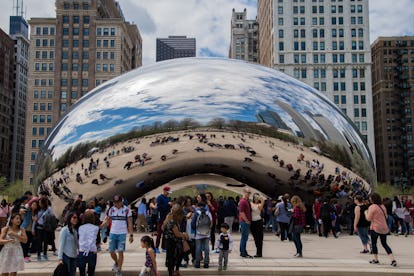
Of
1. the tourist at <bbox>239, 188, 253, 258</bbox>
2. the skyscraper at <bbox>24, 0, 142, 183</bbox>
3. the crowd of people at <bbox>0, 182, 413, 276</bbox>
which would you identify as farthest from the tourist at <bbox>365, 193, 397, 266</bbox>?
the skyscraper at <bbox>24, 0, 142, 183</bbox>

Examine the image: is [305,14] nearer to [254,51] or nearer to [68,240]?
[254,51]

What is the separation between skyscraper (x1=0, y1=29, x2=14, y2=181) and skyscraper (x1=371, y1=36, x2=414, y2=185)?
79.1m

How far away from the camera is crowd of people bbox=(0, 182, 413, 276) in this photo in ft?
20.1

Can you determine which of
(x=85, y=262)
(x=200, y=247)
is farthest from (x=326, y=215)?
(x=85, y=262)

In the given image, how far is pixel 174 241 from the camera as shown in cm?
666

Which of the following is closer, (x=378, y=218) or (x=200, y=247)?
(x=200, y=247)

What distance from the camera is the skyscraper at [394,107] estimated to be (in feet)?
316

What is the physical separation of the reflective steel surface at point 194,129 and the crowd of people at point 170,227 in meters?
1.20

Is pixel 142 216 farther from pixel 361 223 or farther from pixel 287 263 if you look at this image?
pixel 287 263

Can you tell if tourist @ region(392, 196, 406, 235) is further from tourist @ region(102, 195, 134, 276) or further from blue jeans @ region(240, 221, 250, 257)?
tourist @ region(102, 195, 134, 276)

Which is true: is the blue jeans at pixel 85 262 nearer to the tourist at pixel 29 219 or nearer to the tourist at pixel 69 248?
the tourist at pixel 69 248

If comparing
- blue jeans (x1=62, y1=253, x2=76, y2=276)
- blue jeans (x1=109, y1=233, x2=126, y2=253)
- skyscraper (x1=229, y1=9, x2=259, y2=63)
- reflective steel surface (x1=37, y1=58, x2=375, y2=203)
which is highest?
skyscraper (x1=229, y1=9, x2=259, y2=63)

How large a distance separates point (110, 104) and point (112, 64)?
2837 inches

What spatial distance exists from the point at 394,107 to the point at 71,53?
66.8m
